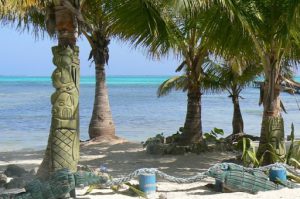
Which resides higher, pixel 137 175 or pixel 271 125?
pixel 271 125

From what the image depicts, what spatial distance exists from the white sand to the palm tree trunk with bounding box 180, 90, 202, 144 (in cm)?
60

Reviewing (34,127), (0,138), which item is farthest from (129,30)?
(34,127)

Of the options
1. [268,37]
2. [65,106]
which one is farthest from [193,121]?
[65,106]

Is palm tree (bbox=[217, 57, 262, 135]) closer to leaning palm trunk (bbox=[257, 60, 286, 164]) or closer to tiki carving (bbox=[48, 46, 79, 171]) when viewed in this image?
leaning palm trunk (bbox=[257, 60, 286, 164])

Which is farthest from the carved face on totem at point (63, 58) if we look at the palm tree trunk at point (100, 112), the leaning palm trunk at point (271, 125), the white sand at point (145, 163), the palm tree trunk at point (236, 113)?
the palm tree trunk at point (236, 113)

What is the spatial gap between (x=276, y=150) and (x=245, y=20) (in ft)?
7.56

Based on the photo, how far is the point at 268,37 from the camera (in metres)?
8.19

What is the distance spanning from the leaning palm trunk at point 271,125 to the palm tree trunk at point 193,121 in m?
3.26

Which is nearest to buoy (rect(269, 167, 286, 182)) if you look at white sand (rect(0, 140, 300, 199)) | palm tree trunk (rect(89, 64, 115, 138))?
white sand (rect(0, 140, 300, 199))

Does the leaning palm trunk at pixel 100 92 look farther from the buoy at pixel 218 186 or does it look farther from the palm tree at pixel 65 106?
the buoy at pixel 218 186

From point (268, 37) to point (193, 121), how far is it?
4018 millimetres

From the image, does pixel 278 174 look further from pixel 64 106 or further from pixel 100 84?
pixel 100 84

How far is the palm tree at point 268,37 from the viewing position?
779 centimetres

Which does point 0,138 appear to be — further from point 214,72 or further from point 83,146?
point 214,72
